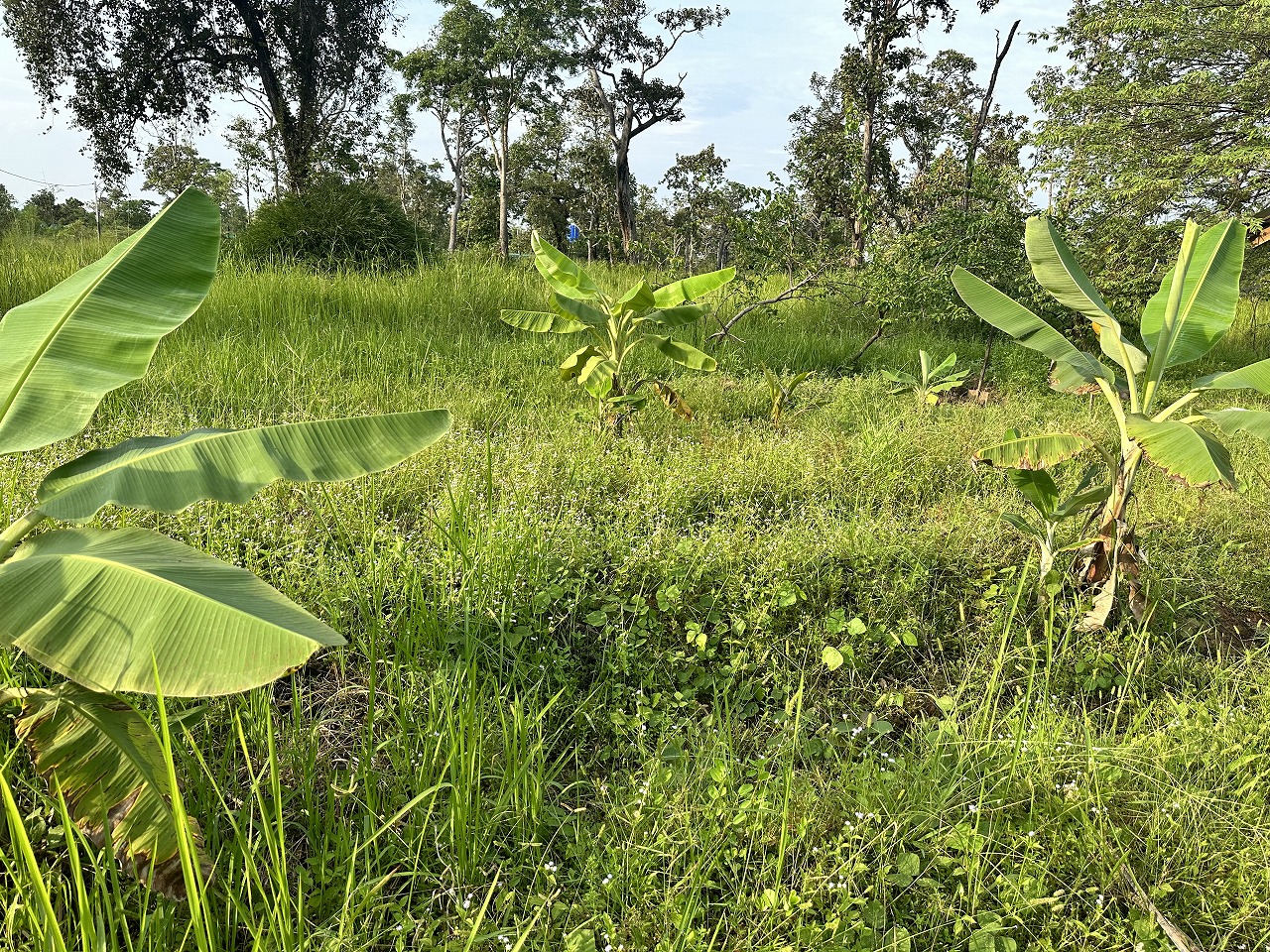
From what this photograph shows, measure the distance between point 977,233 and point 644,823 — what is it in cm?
709

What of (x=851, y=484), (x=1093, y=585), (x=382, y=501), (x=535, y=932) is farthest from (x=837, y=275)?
(x=535, y=932)

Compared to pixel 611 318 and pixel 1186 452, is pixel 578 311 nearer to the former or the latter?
pixel 611 318

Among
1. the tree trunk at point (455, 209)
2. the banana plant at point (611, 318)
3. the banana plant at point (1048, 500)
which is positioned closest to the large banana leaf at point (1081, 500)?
the banana plant at point (1048, 500)

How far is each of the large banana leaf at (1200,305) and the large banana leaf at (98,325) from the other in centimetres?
323

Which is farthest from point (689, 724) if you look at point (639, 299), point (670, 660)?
point (639, 299)

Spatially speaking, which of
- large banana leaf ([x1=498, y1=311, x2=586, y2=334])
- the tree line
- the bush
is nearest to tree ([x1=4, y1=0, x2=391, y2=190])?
the tree line

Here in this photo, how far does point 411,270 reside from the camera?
8.06 metres

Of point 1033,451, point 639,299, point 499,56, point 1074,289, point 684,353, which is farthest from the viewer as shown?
point 499,56

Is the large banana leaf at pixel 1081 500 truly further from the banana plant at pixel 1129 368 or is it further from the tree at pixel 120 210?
the tree at pixel 120 210

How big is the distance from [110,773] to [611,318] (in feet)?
11.5

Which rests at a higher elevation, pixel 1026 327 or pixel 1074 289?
pixel 1074 289

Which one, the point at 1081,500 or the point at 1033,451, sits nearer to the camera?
the point at 1081,500

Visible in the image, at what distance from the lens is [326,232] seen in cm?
834

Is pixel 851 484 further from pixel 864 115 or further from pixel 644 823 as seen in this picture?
pixel 864 115
